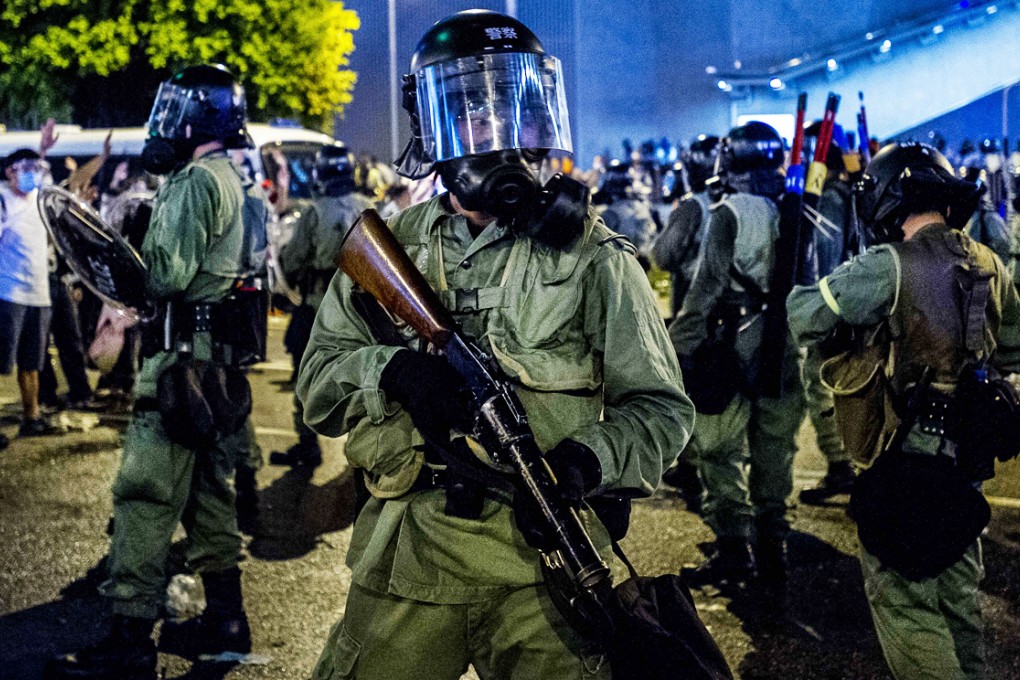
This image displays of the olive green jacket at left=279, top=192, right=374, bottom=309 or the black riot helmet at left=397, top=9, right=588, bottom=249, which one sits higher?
the black riot helmet at left=397, top=9, right=588, bottom=249

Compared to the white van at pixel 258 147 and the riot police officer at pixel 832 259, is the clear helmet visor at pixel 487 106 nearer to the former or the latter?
the riot police officer at pixel 832 259

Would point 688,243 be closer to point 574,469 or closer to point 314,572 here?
point 314,572

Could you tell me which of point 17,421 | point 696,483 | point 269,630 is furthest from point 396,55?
point 269,630

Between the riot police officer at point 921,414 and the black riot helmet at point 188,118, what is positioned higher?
the black riot helmet at point 188,118

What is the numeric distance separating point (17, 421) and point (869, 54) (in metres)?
19.8

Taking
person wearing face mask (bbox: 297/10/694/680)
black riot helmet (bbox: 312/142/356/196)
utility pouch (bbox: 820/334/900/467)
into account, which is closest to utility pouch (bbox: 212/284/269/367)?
person wearing face mask (bbox: 297/10/694/680)

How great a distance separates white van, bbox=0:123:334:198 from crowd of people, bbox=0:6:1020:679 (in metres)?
9.01

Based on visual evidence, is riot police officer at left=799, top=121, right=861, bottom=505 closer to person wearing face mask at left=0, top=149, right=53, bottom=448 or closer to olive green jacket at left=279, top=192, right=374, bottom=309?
olive green jacket at left=279, top=192, right=374, bottom=309

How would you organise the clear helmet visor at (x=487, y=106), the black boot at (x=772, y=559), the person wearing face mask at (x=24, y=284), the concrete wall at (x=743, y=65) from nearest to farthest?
the clear helmet visor at (x=487, y=106)
the black boot at (x=772, y=559)
the person wearing face mask at (x=24, y=284)
the concrete wall at (x=743, y=65)

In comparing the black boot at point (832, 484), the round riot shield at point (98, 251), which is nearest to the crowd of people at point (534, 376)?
the round riot shield at point (98, 251)

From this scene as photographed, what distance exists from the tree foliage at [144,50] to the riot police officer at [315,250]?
47.8 ft

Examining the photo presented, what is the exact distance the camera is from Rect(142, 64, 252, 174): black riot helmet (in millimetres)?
4215

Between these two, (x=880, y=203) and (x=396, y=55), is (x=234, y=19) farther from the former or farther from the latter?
(x=880, y=203)

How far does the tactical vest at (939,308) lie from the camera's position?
10.5 ft
